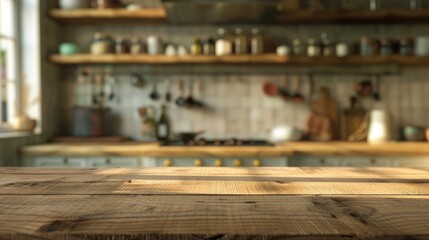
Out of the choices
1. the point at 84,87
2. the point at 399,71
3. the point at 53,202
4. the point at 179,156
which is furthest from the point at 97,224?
the point at 399,71

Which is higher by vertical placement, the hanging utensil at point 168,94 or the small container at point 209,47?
the small container at point 209,47

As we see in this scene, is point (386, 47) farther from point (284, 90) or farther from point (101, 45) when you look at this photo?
point (101, 45)

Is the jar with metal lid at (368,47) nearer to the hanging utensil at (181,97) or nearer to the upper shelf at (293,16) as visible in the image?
the upper shelf at (293,16)

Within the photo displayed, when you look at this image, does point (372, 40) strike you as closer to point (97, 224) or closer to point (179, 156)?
point (179, 156)

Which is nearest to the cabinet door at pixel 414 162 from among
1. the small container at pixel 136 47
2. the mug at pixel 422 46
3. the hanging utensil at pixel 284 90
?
the mug at pixel 422 46

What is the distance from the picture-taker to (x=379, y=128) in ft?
11.7

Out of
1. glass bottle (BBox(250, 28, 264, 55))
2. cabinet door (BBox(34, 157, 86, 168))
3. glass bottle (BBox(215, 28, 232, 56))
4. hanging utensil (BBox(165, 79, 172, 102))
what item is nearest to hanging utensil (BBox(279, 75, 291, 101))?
glass bottle (BBox(250, 28, 264, 55))

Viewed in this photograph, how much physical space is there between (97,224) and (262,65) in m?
3.31

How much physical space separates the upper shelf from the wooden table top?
2505 millimetres

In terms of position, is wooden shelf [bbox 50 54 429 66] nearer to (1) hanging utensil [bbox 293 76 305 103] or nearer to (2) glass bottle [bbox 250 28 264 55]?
(2) glass bottle [bbox 250 28 264 55]

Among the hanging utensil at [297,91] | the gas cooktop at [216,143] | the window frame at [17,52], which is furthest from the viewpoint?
the hanging utensil at [297,91]

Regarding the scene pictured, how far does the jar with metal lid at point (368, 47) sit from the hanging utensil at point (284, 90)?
2.20 feet

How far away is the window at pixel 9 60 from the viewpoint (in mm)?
3424

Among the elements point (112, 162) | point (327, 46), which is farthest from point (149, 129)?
point (327, 46)
